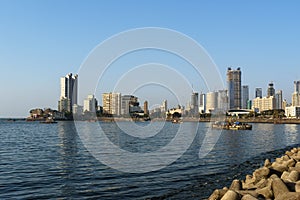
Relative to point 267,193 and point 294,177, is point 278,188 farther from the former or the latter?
point 294,177

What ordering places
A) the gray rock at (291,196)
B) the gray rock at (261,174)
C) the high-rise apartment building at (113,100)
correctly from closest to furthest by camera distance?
the gray rock at (291,196), the gray rock at (261,174), the high-rise apartment building at (113,100)

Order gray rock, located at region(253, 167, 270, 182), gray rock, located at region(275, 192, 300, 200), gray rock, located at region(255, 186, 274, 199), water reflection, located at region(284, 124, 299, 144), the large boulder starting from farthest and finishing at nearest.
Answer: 1. water reflection, located at region(284, 124, 299, 144)
2. gray rock, located at region(253, 167, 270, 182)
3. gray rock, located at region(255, 186, 274, 199)
4. the large boulder
5. gray rock, located at region(275, 192, 300, 200)

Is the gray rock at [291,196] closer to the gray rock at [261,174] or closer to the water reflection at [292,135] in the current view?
the gray rock at [261,174]

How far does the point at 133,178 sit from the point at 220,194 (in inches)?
350

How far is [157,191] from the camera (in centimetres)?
1764

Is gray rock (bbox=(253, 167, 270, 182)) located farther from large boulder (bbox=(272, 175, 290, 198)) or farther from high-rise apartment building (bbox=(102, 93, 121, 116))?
high-rise apartment building (bbox=(102, 93, 121, 116))

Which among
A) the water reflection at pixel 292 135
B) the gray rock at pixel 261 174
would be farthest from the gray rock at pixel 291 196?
the water reflection at pixel 292 135

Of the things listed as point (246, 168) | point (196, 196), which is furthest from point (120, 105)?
point (196, 196)

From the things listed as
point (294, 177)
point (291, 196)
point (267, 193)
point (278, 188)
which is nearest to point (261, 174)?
point (294, 177)

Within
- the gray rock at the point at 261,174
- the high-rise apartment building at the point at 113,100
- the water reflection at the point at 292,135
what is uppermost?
the high-rise apartment building at the point at 113,100

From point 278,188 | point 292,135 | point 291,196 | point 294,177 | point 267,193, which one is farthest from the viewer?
point 292,135

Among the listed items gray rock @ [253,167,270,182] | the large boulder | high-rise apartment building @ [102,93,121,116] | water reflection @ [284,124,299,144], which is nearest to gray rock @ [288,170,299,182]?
the large boulder

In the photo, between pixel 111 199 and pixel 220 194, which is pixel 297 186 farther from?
pixel 111 199

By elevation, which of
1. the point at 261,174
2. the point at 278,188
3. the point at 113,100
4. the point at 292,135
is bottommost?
the point at 292,135
